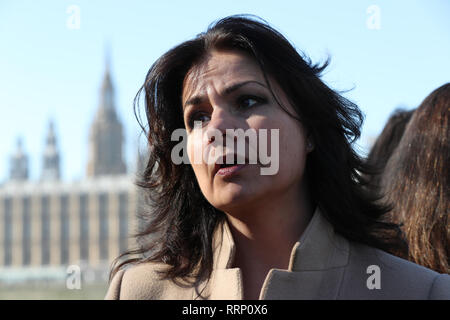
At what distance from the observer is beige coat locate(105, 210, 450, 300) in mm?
1067

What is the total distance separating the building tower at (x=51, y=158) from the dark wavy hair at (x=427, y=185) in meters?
44.9

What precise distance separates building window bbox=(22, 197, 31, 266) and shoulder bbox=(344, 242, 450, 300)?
42.4m

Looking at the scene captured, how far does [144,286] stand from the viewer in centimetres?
117

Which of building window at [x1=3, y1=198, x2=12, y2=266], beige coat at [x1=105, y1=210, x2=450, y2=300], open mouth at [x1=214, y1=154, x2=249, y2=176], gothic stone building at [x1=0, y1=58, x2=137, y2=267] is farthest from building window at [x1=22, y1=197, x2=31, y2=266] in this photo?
open mouth at [x1=214, y1=154, x2=249, y2=176]

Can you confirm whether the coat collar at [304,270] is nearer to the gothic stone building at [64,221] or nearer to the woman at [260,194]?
the woman at [260,194]

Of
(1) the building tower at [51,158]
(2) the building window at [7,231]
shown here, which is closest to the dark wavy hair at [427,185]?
(2) the building window at [7,231]

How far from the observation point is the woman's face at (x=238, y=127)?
1.05 m

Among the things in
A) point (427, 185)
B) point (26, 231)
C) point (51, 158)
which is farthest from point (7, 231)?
point (427, 185)

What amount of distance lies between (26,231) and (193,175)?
42.5 m

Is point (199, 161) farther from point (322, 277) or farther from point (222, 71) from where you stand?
point (322, 277)
